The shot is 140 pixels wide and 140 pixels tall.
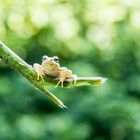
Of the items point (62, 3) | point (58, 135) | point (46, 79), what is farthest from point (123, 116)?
point (46, 79)

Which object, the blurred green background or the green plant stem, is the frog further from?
the blurred green background

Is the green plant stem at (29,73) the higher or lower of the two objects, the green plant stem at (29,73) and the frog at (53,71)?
the lower

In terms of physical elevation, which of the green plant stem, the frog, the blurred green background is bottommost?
the green plant stem

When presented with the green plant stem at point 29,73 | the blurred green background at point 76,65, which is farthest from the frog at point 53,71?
the blurred green background at point 76,65

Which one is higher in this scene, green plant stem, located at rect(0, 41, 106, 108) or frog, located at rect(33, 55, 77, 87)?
frog, located at rect(33, 55, 77, 87)

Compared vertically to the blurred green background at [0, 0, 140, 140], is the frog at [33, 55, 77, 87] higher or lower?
lower

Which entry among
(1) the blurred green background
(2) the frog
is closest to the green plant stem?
(2) the frog

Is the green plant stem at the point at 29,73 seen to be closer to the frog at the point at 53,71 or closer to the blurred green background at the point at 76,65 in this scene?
the frog at the point at 53,71

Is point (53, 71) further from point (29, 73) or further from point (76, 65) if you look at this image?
point (76, 65)

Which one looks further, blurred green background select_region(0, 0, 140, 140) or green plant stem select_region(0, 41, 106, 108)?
blurred green background select_region(0, 0, 140, 140)
